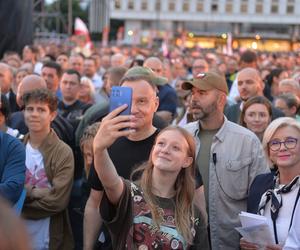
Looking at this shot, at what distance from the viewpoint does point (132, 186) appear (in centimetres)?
322

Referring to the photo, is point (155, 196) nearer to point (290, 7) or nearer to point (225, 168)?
point (225, 168)

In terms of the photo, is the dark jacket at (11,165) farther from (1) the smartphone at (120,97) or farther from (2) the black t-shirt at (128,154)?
(1) the smartphone at (120,97)

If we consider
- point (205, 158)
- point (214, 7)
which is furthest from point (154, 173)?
point (214, 7)

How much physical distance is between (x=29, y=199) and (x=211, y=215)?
4.52 ft

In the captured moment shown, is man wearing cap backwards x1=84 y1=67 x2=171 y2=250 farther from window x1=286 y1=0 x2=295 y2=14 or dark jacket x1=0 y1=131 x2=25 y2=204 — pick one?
window x1=286 y1=0 x2=295 y2=14

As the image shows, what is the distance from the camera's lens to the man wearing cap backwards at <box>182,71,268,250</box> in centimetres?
431

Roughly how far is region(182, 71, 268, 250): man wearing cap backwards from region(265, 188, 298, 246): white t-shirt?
66 cm

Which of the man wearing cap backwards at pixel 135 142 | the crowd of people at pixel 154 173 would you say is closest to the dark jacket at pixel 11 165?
the crowd of people at pixel 154 173

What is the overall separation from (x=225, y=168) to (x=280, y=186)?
579 millimetres

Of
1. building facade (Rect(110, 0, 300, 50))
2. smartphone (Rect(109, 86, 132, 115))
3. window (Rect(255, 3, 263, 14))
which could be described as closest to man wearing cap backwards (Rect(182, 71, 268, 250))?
smartphone (Rect(109, 86, 132, 115))

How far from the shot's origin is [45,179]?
15.5ft

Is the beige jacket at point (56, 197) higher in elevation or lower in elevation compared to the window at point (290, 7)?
lower

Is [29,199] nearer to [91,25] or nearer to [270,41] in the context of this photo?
[91,25]

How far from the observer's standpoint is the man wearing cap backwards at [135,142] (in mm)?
3627
